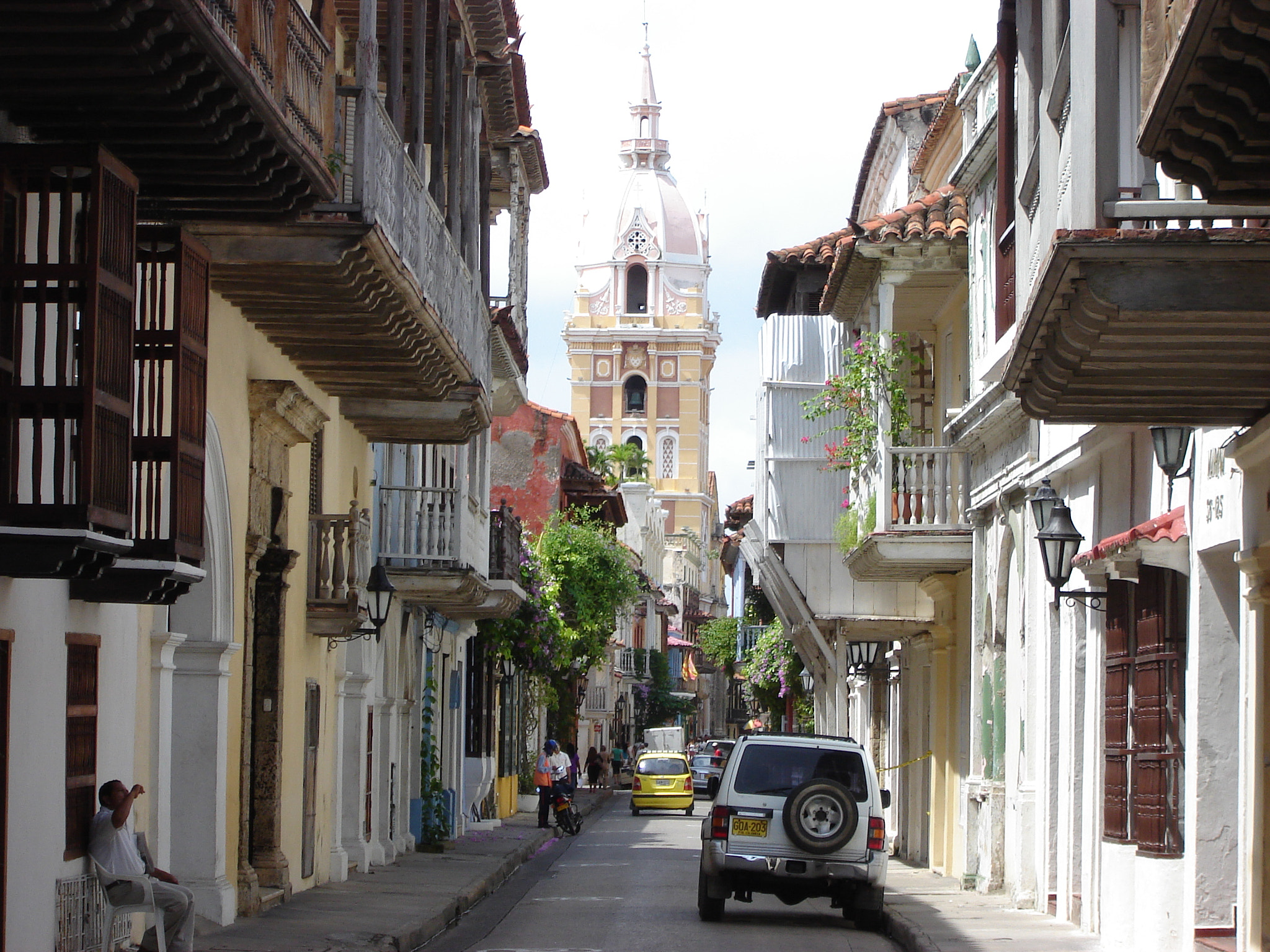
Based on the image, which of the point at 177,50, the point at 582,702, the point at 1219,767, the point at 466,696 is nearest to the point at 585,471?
the point at 582,702

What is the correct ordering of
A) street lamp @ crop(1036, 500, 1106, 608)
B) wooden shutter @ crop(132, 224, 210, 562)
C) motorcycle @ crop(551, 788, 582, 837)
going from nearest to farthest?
wooden shutter @ crop(132, 224, 210, 562), street lamp @ crop(1036, 500, 1106, 608), motorcycle @ crop(551, 788, 582, 837)

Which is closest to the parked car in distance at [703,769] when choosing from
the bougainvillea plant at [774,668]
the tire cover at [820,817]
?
the bougainvillea plant at [774,668]

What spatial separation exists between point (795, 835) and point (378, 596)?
515cm

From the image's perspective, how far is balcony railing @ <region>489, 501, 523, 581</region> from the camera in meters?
28.2

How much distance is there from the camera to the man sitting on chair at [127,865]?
36.4 feet

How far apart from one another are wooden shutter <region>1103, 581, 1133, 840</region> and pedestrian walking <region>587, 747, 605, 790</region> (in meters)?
46.3

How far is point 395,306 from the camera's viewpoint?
14.5 m

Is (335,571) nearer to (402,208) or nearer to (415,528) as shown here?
(415,528)

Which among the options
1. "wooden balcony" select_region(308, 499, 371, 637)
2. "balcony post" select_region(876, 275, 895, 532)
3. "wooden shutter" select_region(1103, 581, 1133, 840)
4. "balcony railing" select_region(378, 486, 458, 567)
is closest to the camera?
"wooden shutter" select_region(1103, 581, 1133, 840)

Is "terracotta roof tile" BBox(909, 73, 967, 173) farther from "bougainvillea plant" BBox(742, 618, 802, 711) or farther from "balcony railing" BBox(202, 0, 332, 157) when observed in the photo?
"bougainvillea plant" BBox(742, 618, 802, 711)

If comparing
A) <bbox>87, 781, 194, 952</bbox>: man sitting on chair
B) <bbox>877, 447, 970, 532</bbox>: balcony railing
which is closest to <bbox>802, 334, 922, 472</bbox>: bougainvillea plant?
<bbox>877, 447, 970, 532</bbox>: balcony railing

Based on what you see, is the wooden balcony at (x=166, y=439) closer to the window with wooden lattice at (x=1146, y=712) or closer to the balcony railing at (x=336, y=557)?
the window with wooden lattice at (x=1146, y=712)

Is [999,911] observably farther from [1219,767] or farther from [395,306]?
[395,306]

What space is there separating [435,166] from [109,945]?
8.52m
